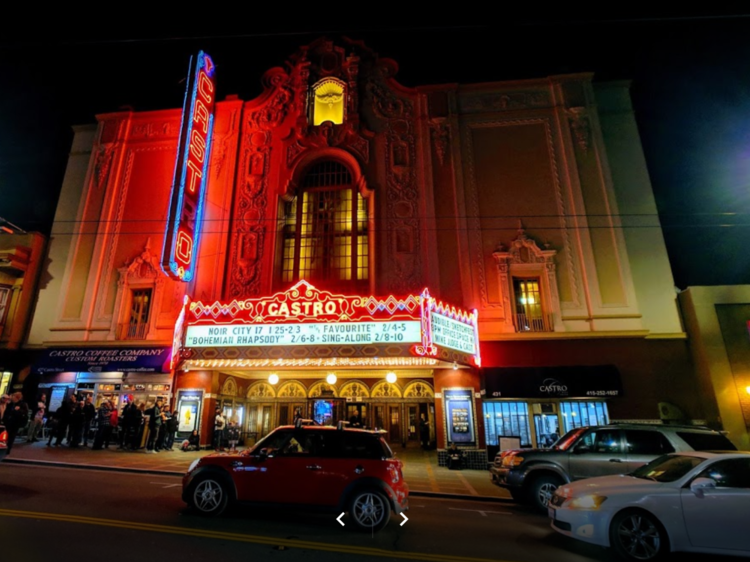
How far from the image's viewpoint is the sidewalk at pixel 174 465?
36.5ft

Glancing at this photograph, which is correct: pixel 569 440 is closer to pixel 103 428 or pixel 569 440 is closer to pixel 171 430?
pixel 171 430

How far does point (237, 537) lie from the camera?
20.1 ft

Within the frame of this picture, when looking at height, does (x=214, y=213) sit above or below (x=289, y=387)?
above

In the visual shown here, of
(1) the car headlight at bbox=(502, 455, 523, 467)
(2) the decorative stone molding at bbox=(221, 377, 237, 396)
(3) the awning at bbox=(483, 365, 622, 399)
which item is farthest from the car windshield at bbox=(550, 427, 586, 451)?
(2) the decorative stone molding at bbox=(221, 377, 237, 396)

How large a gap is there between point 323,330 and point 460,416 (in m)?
6.13

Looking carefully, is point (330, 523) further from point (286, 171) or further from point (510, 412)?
point (286, 171)

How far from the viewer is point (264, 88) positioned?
22703mm

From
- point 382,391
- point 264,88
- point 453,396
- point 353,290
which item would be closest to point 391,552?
point 453,396

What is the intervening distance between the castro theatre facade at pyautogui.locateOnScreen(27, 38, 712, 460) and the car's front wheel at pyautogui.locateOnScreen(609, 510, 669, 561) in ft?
26.8

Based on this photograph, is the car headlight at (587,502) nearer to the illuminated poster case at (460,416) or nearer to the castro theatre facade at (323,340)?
the castro theatre facade at (323,340)

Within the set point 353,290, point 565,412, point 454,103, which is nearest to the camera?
point 565,412

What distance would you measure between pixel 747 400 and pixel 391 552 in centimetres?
1557

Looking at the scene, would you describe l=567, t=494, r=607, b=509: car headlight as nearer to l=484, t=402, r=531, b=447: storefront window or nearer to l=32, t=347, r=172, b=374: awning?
l=484, t=402, r=531, b=447: storefront window

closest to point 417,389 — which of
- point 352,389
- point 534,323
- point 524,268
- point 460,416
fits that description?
point 352,389
